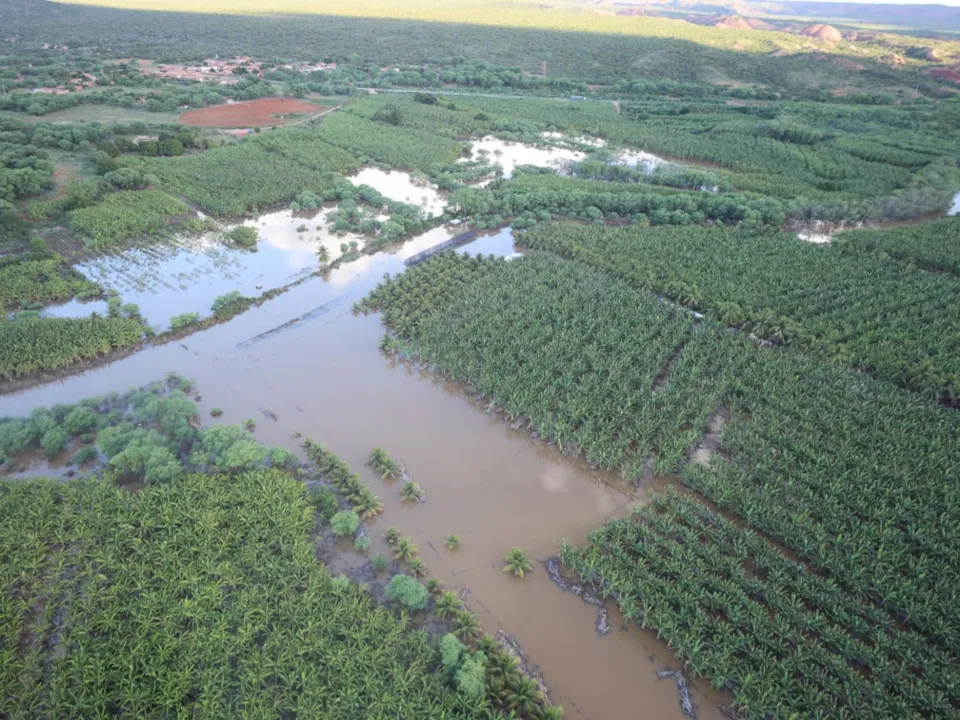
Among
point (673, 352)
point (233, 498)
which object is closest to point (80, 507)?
point (233, 498)

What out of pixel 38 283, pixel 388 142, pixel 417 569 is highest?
pixel 388 142

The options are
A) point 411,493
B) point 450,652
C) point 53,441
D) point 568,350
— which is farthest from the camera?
point 568,350

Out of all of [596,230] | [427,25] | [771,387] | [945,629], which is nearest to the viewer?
[945,629]

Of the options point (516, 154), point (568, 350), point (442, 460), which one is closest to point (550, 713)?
point (442, 460)

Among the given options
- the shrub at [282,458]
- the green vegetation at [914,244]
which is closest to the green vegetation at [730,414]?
the shrub at [282,458]

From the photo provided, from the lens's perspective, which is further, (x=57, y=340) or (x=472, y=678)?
(x=57, y=340)

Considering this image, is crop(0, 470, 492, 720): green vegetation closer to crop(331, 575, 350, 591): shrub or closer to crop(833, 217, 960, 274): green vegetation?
crop(331, 575, 350, 591): shrub

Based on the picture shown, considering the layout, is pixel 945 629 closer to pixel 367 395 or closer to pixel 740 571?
pixel 740 571

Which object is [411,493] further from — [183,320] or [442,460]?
[183,320]
